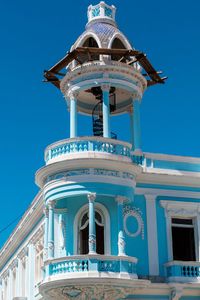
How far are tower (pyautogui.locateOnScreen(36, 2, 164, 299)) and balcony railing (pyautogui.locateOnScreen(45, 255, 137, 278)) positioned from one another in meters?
0.03

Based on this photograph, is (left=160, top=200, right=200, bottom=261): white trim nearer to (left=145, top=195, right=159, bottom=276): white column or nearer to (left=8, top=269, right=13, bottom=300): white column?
(left=145, top=195, right=159, bottom=276): white column

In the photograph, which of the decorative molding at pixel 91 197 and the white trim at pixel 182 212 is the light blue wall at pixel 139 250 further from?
the decorative molding at pixel 91 197

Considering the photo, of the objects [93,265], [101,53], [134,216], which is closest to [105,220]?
[134,216]

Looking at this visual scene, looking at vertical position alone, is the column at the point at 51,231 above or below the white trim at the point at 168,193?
below

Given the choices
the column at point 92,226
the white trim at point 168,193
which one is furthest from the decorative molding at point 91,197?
the white trim at point 168,193

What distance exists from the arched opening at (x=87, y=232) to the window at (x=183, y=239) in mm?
2937

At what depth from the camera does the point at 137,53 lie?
25641mm

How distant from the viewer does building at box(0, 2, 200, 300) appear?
2214cm

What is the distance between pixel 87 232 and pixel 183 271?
366 cm

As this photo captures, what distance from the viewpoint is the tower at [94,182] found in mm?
21984

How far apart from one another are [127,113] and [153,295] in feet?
27.7

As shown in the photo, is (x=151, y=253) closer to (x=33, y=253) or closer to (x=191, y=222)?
(x=191, y=222)

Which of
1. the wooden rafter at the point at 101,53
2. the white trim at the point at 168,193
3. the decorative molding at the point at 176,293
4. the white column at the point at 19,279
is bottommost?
the decorative molding at the point at 176,293

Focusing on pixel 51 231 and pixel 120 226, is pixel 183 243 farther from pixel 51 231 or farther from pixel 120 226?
pixel 51 231
